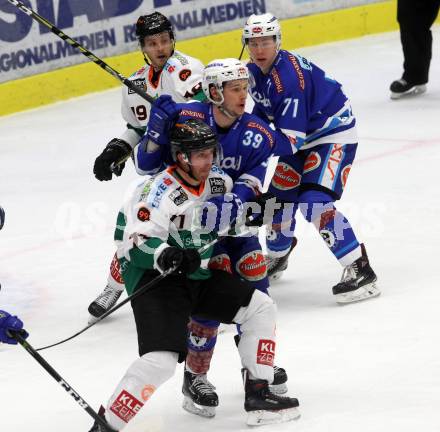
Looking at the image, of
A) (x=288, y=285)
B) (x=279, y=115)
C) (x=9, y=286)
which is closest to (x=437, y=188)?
(x=288, y=285)

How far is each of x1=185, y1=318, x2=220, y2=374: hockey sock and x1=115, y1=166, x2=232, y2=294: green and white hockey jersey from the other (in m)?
0.28

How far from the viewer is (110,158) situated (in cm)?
527

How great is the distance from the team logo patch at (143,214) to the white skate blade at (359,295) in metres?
1.80

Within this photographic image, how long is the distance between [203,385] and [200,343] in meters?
0.15

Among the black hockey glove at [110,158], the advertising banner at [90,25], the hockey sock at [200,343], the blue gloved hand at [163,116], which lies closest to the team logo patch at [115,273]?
the black hockey glove at [110,158]

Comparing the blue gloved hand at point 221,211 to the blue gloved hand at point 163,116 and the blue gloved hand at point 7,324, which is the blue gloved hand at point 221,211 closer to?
the blue gloved hand at point 163,116

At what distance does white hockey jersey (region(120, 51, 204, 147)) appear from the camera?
5512mm

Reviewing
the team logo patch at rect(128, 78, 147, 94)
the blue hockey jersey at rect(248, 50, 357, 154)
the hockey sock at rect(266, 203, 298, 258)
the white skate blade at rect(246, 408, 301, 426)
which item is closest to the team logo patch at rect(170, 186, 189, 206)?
the white skate blade at rect(246, 408, 301, 426)

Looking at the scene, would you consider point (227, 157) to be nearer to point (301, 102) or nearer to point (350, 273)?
point (301, 102)

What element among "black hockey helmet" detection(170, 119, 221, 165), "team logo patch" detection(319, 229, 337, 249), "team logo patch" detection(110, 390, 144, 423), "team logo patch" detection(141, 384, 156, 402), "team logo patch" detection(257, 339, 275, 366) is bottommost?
"team logo patch" detection(319, 229, 337, 249)

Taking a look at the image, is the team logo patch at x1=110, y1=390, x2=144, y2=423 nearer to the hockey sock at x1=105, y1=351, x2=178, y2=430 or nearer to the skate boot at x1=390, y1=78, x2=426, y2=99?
the hockey sock at x1=105, y1=351, x2=178, y2=430

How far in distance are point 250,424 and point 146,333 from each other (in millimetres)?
Answer: 548

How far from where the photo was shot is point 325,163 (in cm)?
560

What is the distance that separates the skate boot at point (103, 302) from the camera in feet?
18.6
